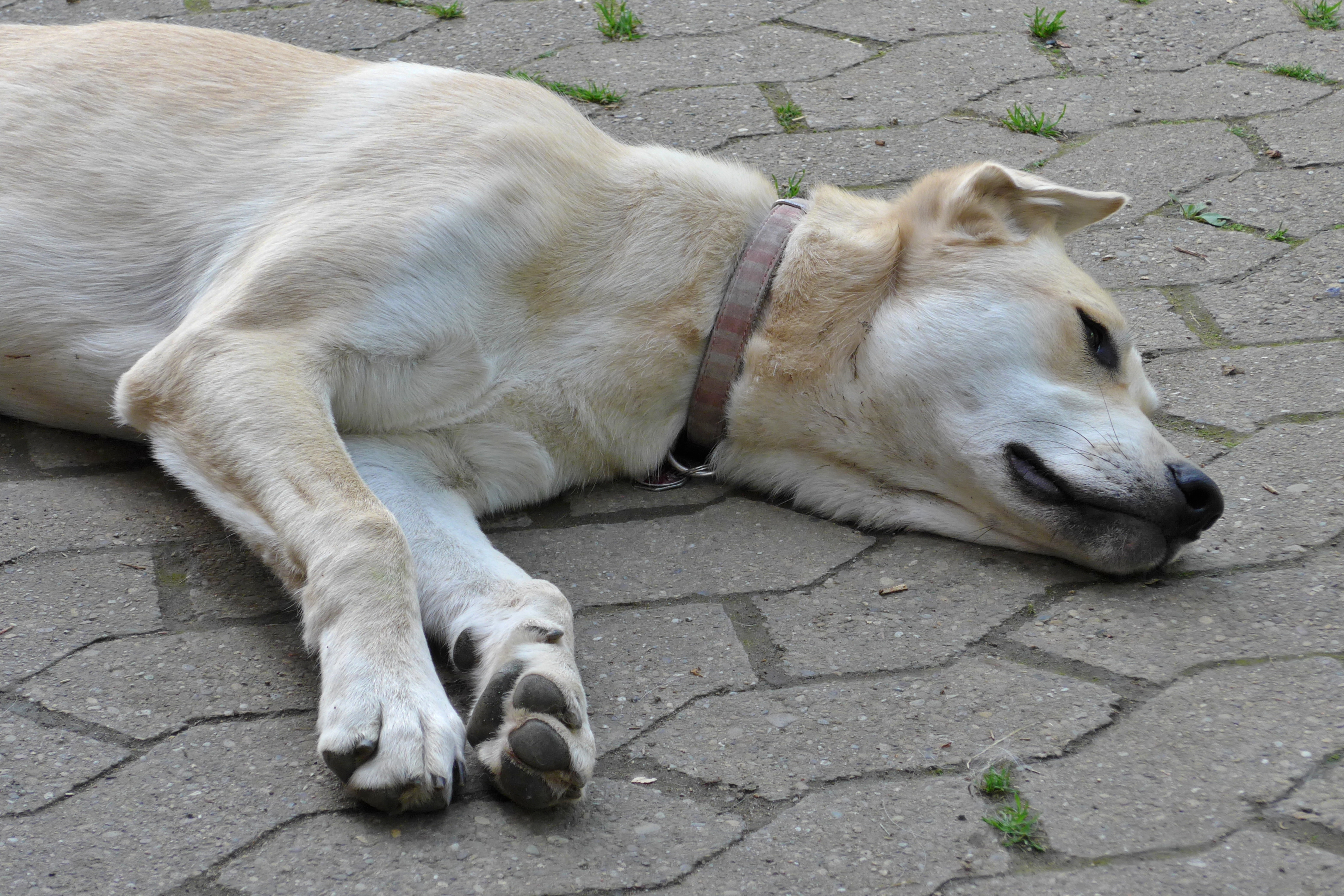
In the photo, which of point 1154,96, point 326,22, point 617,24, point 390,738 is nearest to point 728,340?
point 390,738

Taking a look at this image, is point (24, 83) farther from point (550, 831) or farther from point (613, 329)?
point (550, 831)

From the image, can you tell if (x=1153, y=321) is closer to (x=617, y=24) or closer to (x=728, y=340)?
(x=728, y=340)

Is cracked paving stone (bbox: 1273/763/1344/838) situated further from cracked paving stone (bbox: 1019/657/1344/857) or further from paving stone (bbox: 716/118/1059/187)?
paving stone (bbox: 716/118/1059/187)

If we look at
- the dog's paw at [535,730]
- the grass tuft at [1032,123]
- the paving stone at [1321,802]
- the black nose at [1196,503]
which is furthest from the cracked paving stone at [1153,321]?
the dog's paw at [535,730]

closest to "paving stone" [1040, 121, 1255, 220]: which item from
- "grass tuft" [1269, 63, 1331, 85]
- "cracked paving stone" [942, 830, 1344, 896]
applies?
"grass tuft" [1269, 63, 1331, 85]

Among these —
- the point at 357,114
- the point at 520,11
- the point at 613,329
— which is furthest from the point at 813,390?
the point at 520,11

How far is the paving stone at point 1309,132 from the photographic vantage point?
467 centimetres

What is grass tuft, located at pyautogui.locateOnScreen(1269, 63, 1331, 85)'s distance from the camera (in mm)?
5238

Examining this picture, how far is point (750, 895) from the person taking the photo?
6.08ft

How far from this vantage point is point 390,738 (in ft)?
6.52


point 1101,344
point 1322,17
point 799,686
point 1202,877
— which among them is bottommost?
point 799,686

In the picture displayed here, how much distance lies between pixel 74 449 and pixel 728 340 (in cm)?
169

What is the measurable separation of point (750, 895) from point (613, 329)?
149 cm

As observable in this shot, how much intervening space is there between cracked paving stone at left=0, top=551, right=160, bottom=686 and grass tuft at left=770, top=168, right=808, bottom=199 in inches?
98.6
